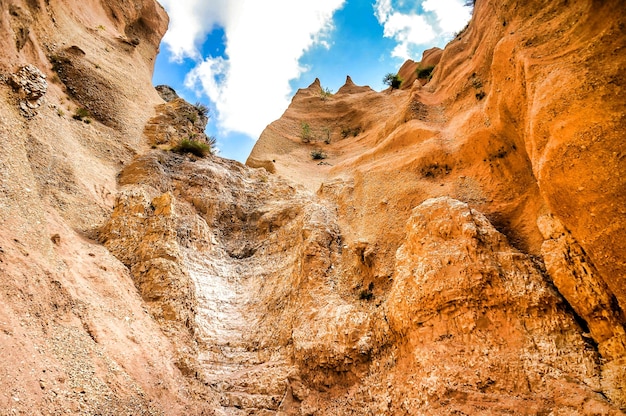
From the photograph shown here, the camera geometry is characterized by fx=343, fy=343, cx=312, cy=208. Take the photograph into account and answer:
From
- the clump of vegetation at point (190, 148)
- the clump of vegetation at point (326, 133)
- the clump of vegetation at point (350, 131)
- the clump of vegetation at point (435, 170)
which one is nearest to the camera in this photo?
the clump of vegetation at point (435, 170)

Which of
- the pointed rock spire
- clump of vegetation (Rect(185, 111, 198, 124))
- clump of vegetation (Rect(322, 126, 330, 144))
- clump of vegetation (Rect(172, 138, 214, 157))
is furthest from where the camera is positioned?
the pointed rock spire

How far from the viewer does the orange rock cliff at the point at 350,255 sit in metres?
5.64

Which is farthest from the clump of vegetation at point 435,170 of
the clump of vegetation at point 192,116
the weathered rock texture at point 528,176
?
the clump of vegetation at point 192,116

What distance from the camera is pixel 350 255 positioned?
11.1 m

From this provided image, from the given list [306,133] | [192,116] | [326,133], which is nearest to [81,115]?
[192,116]

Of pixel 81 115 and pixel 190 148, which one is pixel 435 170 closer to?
pixel 190 148

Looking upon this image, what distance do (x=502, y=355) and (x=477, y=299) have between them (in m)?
1.11

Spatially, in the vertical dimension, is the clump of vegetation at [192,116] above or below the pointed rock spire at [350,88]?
below

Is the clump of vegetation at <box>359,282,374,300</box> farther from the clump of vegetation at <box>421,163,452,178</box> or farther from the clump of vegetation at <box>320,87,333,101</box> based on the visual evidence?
the clump of vegetation at <box>320,87,333,101</box>

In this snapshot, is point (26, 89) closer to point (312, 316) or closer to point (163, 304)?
point (163, 304)

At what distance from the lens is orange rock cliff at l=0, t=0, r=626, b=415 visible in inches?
222

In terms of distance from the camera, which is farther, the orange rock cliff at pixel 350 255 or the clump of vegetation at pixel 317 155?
the clump of vegetation at pixel 317 155

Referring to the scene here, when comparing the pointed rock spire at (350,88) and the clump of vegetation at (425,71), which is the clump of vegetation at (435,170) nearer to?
the clump of vegetation at (425,71)

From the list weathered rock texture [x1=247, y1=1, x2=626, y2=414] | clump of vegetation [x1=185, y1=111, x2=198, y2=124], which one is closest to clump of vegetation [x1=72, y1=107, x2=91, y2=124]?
clump of vegetation [x1=185, y1=111, x2=198, y2=124]
